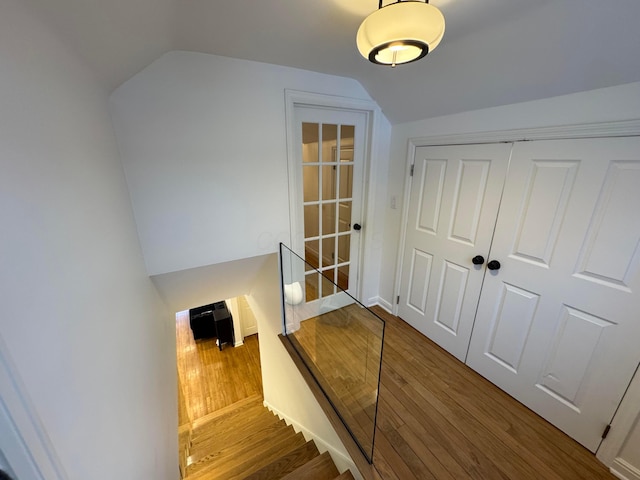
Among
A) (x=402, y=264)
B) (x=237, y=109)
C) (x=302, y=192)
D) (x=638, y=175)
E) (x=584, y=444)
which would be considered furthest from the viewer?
(x=402, y=264)

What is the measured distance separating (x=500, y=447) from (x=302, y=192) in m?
2.16

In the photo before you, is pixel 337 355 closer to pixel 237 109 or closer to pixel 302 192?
pixel 302 192

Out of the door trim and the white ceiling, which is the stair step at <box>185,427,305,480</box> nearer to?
the door trim

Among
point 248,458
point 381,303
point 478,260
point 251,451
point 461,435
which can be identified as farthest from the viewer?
point 381,303

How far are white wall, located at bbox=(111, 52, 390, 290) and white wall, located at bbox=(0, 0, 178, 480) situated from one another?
0.37 meters

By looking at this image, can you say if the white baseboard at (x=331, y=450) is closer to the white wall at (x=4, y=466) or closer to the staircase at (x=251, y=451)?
the staircase at (x=251, y=451)

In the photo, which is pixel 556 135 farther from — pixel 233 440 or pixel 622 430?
pixel 233 440

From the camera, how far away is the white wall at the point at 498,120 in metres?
1.24

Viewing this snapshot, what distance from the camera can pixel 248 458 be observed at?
219 centimetres

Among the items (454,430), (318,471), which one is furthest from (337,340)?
(454,430)

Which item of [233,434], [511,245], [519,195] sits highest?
[519,195]

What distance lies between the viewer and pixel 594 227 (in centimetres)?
137

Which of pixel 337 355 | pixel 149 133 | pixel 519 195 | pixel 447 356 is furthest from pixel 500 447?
pixel 149 133

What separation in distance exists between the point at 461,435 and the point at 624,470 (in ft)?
2.53
